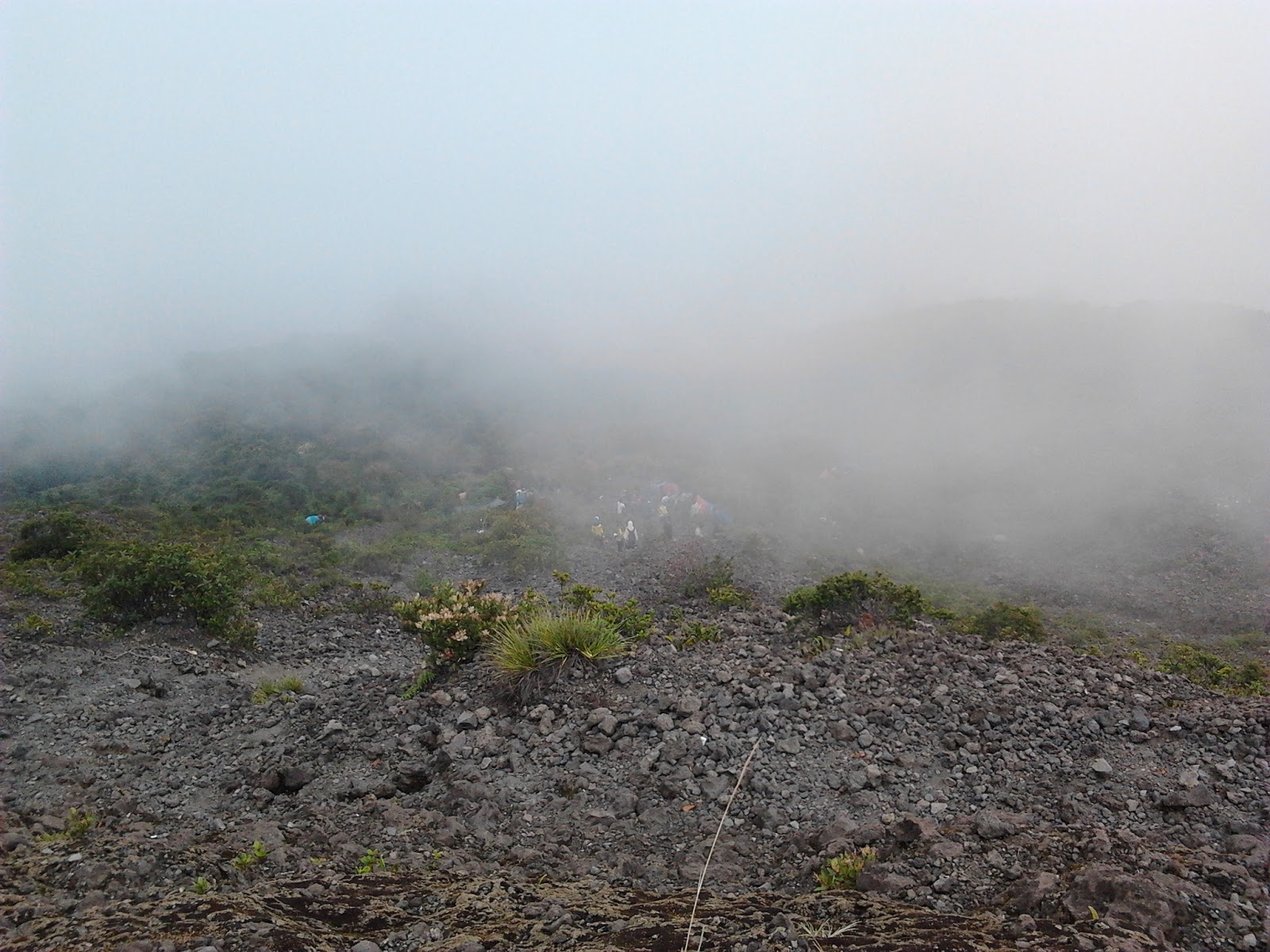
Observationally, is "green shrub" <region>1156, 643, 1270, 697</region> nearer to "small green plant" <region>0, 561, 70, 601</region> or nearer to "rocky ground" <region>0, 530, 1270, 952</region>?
"rocky ground" <region>0, 530, 1270, 952</region>

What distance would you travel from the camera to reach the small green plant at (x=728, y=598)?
34.0 feet

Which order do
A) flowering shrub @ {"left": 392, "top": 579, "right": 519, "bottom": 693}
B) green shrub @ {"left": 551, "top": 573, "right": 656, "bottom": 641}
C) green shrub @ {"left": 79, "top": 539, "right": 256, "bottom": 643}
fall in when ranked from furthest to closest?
green shrub @ {"left": 79, "top": 539, "right": 256, "bottom": 643} < green shrub @ {"left": 551, "top": 573, "right": 656, "bottom": 641} < flowering shrub @ {"left": 392, "top": 579, "right": 519, "bottom": 693}

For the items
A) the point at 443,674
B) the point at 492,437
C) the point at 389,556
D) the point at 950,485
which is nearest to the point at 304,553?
the point at 389,556

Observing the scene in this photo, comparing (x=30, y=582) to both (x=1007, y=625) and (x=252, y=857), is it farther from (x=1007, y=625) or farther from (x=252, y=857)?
(x=1007, y=625)

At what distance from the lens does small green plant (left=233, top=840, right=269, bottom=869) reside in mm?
4418

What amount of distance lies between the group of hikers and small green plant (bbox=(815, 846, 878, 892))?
14442 mm

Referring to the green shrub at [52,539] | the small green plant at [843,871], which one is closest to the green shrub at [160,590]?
the green shrub at [52,539]

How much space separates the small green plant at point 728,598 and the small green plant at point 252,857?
22.5 feet

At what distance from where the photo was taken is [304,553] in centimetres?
1736

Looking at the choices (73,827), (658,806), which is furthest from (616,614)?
(73,827)

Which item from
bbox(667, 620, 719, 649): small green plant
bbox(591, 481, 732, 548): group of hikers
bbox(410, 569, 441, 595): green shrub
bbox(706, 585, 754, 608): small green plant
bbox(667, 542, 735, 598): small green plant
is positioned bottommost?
bbox(591, 481, 732, 548): group of hikers

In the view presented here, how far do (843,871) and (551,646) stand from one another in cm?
344

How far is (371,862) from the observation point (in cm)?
452

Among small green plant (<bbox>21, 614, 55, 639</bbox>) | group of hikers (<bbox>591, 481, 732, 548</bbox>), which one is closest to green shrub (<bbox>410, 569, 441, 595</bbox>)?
group of hikers (<bbox>591, 481, 732, 548</bbox>)
